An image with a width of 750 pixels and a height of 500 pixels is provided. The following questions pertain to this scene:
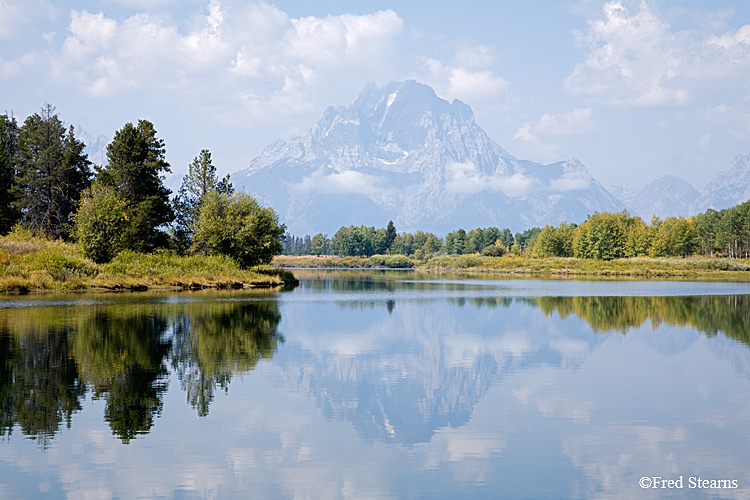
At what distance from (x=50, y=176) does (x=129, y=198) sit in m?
9.41

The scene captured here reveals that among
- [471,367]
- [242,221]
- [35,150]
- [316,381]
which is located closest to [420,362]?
[471,367]

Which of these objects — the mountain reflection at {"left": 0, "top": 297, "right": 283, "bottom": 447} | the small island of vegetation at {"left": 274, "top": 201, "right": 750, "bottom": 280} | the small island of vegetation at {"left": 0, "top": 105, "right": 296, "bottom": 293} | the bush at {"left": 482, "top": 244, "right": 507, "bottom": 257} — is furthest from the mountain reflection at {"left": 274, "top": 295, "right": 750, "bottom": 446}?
the bush at {"left": 482, "top": 244, "right": 507, "bottom": 257}

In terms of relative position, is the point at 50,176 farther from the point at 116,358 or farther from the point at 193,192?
the point at 116,358

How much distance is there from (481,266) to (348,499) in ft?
506

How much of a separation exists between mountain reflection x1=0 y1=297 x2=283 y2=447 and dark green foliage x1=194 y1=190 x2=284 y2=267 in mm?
33104

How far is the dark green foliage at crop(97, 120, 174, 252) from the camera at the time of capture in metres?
67.8

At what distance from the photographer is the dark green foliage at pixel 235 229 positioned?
6969 cm

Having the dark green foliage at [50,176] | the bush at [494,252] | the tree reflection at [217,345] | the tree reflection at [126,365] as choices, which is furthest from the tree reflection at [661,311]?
the bush at [494,252]

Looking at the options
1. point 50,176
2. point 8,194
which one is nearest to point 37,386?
point 50,176

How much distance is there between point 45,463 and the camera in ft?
37.1

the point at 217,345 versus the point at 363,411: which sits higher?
the point at 217,345

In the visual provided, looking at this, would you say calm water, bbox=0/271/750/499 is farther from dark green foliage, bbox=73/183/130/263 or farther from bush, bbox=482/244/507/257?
bush, bbox=482/244/507/257

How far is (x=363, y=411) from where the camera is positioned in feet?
50.3

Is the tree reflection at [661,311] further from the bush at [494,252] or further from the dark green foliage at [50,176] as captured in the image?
the bush at [494,252]
